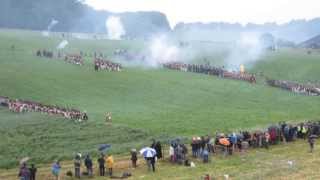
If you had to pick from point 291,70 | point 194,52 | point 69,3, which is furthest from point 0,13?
point 291,70

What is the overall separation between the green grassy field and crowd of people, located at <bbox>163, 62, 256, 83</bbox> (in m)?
2.15

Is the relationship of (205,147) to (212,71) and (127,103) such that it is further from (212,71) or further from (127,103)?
(212,71)

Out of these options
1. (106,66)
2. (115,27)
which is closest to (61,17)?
(115,27)

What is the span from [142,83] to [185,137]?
24970 millimetres

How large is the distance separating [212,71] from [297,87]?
42.5ft

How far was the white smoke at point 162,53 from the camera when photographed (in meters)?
92.9

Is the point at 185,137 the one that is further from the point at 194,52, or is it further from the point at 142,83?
the point at 194,52

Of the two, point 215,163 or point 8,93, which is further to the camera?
point 8,93

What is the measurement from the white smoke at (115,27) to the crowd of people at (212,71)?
7531cm

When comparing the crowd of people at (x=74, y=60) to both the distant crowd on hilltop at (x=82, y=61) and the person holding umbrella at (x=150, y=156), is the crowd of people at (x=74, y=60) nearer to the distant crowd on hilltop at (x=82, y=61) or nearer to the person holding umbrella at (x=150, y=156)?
the distant crowd on hilltop at (x=82, y=61)

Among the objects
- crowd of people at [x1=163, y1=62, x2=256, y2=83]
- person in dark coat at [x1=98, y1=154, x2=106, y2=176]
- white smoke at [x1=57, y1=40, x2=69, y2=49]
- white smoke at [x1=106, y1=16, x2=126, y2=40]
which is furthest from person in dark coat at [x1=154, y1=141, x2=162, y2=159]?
white smoke at [x1=106, y1=16, x2=126, y2=40]

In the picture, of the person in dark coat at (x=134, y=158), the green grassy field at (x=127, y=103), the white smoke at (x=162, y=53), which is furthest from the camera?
the white smoke at (x=162, y=53)

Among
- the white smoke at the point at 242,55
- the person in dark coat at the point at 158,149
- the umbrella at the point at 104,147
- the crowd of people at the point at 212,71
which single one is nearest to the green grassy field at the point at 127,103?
the umbrella at the point at 104,147

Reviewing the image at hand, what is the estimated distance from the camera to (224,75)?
83.5 meters
